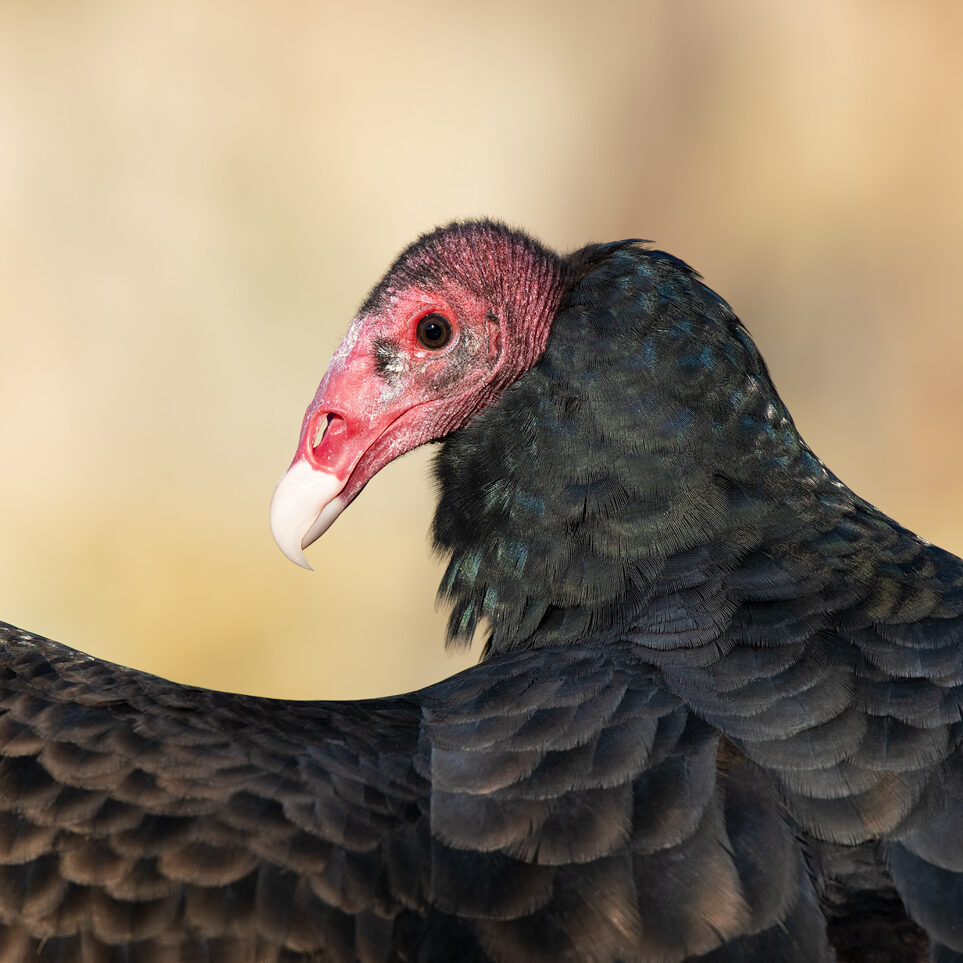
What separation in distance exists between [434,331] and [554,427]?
0.45m

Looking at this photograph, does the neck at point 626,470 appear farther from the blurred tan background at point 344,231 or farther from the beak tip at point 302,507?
the blurred tan background at point 344,231

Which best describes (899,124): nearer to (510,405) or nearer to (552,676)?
(510,405)

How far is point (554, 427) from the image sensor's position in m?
2.64

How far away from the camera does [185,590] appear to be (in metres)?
7.56

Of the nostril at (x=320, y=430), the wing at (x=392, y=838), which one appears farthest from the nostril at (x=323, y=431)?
the wing at (x=392, y=838)

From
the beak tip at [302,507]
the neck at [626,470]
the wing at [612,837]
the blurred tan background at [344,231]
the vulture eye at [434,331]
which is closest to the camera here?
the wing at [612,837]

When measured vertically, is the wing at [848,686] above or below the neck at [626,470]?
below

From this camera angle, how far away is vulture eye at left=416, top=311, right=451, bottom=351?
290 cm

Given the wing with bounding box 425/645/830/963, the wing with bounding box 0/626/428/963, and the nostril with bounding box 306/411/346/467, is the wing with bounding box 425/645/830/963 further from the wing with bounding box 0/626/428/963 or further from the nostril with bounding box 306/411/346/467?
the nostril with bounding box 306/411/346/467

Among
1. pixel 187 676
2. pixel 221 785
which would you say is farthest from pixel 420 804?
pixel 187 676

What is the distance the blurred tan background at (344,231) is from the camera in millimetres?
7723

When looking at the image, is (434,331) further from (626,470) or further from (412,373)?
(626,470)

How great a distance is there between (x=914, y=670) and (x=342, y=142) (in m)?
6.80

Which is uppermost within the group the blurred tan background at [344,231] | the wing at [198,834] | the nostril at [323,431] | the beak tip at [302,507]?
the blurred tan background at [344,231]
